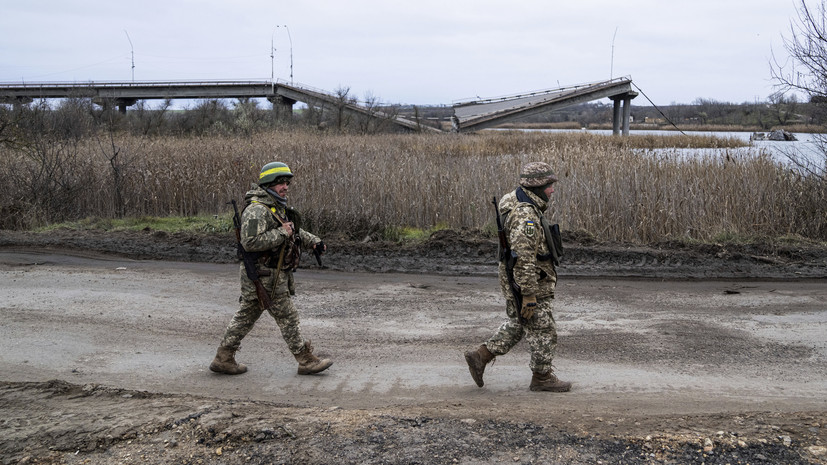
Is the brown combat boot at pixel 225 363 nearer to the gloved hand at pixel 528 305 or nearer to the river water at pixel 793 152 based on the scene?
the gloved hand at pixel 528 305

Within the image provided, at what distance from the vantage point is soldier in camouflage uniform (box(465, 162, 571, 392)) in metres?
5.67

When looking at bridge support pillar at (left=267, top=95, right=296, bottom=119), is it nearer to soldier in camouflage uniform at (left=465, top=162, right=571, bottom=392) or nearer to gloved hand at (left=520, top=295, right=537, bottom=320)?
soldier in camouflage uniform at (left=465, top=162, right=571, bottom=392)

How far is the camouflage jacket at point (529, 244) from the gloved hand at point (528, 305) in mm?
35

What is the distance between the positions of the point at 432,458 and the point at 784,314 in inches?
238

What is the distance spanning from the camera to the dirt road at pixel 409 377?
4840mm

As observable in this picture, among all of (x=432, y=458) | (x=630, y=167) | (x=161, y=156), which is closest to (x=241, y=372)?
(x=432, y=458)

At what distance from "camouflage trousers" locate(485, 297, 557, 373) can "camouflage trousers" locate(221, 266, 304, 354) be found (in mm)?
1879

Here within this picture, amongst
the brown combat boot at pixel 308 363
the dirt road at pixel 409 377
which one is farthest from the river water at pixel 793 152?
the brown combat boot at pixel 308 363

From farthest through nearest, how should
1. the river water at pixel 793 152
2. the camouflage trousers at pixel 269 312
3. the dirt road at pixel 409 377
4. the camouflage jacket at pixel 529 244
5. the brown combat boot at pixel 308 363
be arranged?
1. the river water at pixel 793 152
2. the brown combat boot at pixel 308 363
3. the camouflage trousers at pixel 269 312
4. the camouflage jacket at pixel 529 244
5. the dirt road at pixel 409 377

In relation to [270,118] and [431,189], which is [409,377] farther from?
[270,118]

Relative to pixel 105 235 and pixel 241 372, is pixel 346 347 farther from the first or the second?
pixel 105 235

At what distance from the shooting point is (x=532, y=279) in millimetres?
5660

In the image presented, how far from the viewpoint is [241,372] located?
6.66 metres

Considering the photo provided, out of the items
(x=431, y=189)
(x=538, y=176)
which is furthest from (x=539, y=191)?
(x=431, y=189)
